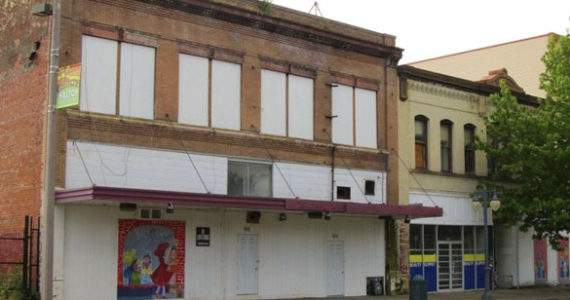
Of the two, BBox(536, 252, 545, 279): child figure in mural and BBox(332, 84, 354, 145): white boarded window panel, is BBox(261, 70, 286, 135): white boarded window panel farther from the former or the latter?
BBox(536, 252, 545, 279): child figure in mural

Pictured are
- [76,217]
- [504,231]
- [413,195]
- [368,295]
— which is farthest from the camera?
[504,231]

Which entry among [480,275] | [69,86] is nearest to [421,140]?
[480,275]

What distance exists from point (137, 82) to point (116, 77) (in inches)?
28.4

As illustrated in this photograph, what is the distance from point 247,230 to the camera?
25469 mm

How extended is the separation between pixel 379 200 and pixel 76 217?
11.9m

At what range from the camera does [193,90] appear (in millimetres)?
24484

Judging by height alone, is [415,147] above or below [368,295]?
above

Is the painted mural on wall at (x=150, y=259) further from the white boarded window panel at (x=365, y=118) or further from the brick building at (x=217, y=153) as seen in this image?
the white boarded window panel at (x=365, y=118)

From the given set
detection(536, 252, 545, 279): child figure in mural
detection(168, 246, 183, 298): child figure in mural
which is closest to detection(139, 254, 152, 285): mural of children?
detection(168, 246, 183, 298): child figure in mural

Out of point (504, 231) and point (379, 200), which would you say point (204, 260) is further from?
point (504, 231)

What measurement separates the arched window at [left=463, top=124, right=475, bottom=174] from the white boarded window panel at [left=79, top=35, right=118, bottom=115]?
660 inches

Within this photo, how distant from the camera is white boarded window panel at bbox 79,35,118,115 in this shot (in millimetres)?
22141

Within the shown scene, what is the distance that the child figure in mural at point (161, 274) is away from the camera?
2303 centimetres

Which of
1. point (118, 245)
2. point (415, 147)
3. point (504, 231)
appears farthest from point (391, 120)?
point (118, 245)
